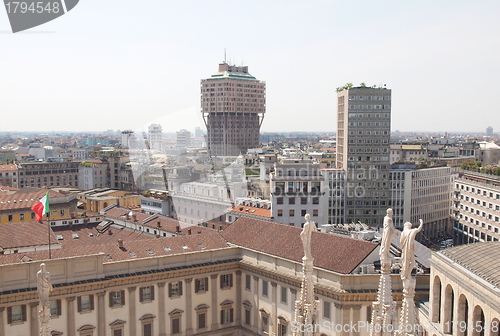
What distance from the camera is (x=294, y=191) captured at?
70.7 meters

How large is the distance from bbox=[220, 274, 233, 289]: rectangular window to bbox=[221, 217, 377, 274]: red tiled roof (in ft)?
10.4

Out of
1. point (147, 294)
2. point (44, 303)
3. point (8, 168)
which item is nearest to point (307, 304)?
point (44, 303)

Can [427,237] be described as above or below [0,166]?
below

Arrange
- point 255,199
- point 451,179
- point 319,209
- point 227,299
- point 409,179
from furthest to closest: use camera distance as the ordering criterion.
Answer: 1. point 451,179
2. point 409,179
3. point 255,199
4. point 319,209
5. point 227,299

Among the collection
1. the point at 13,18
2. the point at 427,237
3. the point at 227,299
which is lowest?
the point at 427,237

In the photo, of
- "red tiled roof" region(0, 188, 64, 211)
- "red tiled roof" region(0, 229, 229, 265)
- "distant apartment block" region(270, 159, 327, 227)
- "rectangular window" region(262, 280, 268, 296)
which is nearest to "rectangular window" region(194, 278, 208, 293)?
"red tiled roof" region(0, 229, 229, 265)

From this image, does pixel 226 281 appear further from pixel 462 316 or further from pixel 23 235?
pixel 462 316

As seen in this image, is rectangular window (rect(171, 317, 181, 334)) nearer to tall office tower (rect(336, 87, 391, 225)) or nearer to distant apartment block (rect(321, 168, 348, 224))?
distant apartment block (rect(321, 168, 348, 224))

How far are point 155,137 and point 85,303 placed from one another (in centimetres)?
1473

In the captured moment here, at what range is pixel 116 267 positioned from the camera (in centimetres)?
4312

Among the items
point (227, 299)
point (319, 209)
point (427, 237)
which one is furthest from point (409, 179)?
point (227, 299)

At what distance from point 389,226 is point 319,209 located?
5692 centimetres

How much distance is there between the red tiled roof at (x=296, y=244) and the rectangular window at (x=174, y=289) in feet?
22.9

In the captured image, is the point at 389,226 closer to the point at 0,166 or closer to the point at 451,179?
the point at 451,179
